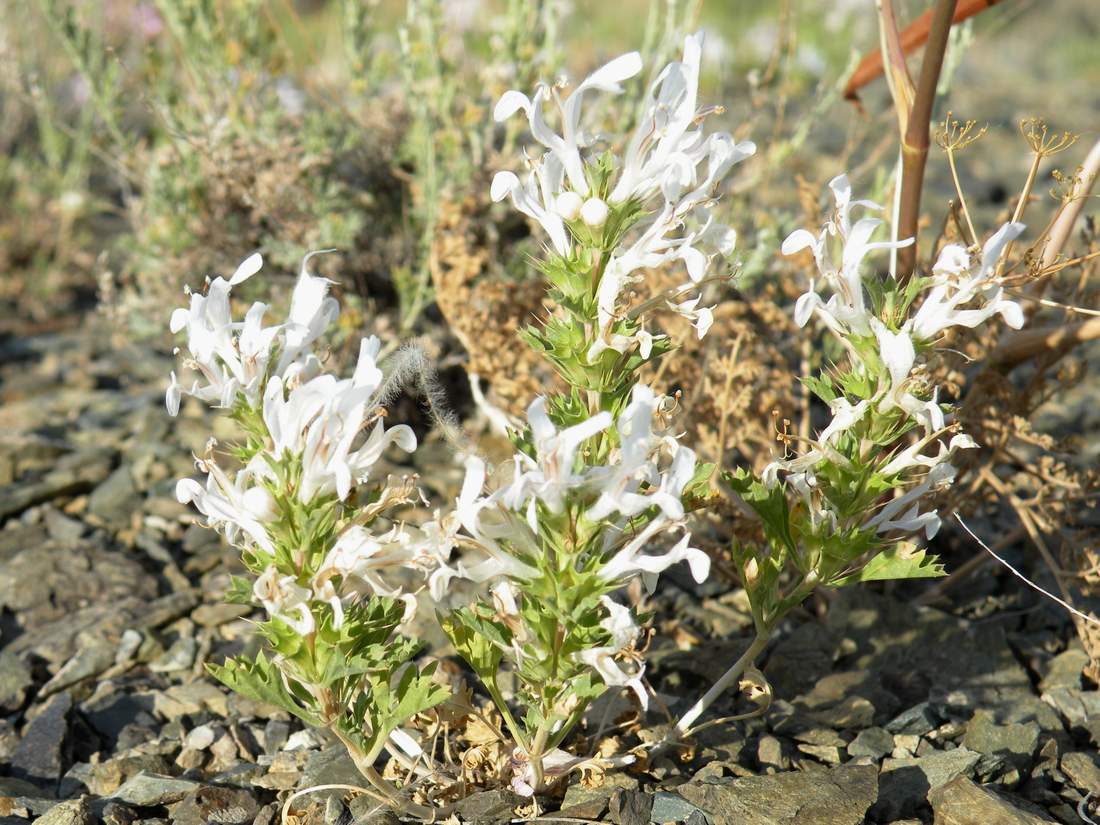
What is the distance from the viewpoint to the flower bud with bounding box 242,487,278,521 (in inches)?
72.1

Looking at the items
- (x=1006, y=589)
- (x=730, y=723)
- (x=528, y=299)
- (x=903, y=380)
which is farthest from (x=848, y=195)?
(x=1006, y=589)

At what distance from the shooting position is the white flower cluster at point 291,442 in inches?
72.7

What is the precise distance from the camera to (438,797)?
228cm

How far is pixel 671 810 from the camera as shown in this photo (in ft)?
7.42

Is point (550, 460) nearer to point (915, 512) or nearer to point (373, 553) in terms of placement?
point (373, 553)

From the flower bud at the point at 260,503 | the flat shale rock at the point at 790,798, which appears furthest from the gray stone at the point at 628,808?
the flower bud at the point at 260,503

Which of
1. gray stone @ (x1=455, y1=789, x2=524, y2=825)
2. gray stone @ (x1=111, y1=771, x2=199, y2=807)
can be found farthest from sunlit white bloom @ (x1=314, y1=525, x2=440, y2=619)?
gray stone @ (x1=111, y1=771, x2=199, y2=807)

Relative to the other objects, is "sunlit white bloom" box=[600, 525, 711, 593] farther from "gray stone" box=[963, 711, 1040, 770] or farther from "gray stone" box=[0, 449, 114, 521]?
"gray stone" box=[0, 449, 114, 521]

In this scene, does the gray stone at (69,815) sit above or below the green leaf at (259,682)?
below

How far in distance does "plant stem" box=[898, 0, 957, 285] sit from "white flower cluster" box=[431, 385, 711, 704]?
91cm

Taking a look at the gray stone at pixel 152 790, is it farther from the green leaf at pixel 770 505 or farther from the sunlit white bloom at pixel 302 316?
the green leaf at pixel 770 505

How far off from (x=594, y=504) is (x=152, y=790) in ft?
4.22

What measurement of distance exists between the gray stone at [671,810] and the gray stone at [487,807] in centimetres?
28

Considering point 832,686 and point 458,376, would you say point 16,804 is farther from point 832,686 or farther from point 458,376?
point 458,376
